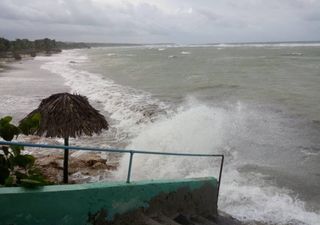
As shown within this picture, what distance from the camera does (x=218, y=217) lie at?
589 centimetres

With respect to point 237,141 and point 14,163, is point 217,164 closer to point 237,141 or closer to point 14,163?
point 237,141

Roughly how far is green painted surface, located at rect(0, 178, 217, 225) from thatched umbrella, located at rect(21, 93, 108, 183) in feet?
11.6

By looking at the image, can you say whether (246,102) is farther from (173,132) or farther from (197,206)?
(197,206)

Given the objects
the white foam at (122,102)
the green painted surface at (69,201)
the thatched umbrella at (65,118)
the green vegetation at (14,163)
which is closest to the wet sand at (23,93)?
the white foam at (122,102)

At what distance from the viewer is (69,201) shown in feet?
12.8

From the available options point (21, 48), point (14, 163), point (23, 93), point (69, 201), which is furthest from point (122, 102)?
point (21, 48)

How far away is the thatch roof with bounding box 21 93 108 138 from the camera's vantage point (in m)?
7.76

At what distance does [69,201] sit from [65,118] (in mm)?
4149

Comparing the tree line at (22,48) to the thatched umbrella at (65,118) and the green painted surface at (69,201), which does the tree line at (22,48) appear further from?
the green painted surface at (69,201)

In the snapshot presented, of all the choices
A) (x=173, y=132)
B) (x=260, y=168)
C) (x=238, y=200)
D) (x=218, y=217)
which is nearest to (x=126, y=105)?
(x=173, y=132)

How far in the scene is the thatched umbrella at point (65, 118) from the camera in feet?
25.5

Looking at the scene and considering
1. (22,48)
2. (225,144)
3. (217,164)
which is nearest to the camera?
(217,164)

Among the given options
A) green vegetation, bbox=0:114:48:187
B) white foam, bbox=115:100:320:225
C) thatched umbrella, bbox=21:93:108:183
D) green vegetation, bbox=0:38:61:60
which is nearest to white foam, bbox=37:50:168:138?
white foam, bbox=115:100:320:225

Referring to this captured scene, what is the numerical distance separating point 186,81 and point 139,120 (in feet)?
52.3
